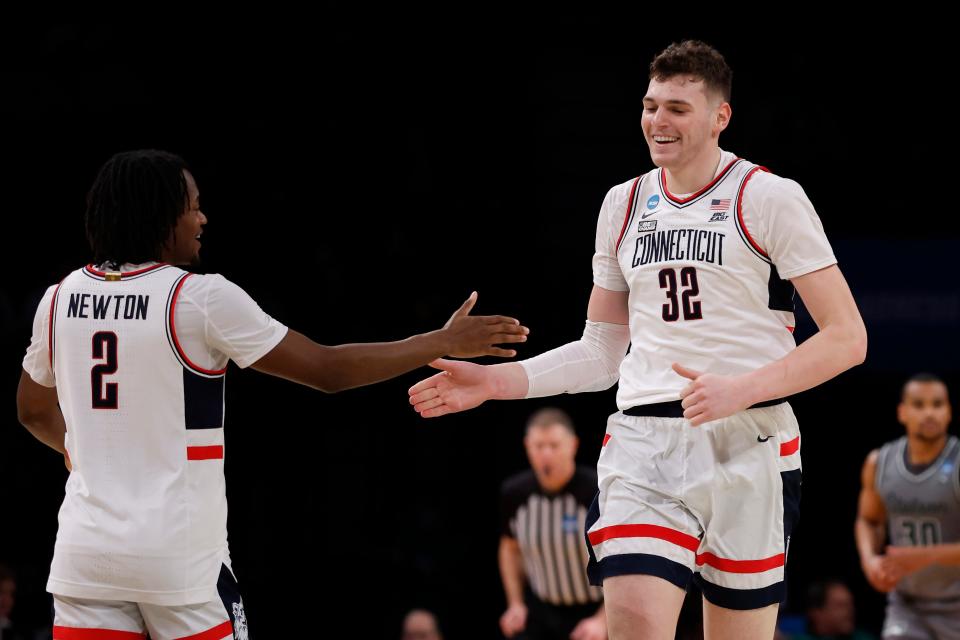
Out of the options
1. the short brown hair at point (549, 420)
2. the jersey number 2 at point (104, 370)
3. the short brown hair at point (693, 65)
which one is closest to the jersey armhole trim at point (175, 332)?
the jersey number 2 at point (104, 370)

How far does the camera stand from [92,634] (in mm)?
3375

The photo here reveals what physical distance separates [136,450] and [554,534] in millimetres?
4670

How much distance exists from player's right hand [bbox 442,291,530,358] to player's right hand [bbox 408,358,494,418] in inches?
4.8

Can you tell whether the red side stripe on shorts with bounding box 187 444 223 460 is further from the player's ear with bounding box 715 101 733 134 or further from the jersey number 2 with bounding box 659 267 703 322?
the player's ear with bounding box 715 101 733 134

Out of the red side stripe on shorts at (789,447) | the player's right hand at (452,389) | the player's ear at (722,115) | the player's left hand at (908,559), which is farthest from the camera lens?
the player's left hand at (908,559)

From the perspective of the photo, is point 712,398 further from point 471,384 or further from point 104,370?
point 104,370

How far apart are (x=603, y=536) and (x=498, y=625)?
645cm

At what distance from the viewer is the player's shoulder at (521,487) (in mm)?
7988

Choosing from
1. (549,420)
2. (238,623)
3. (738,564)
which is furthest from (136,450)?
(549,420)

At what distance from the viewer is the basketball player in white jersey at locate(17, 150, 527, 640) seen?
3371 millimetres

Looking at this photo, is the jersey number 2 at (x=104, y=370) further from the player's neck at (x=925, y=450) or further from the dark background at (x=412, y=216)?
the dark background at (x=412, y=216)

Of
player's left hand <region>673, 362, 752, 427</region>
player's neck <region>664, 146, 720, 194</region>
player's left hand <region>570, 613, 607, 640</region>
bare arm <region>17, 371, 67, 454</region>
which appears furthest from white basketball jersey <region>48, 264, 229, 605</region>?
player's left hand <region>570, 613, 607, 640</region>

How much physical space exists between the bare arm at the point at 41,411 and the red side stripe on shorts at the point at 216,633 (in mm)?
785

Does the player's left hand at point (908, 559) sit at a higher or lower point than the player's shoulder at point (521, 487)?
lower
